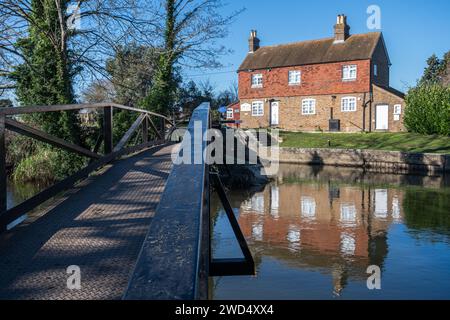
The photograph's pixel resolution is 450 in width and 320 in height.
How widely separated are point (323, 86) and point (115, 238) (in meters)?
35.7

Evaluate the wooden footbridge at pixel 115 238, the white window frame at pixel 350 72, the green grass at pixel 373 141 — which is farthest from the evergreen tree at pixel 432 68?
the wooden footbridge at pixel 115 238

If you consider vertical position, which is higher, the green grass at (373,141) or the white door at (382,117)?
the white door at (382,117)

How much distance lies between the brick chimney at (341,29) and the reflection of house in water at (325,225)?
2246 cm

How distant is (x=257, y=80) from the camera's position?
41031 millimetres

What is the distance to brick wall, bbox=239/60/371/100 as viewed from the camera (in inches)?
1395

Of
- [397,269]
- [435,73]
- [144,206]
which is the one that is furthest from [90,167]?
[435,73]

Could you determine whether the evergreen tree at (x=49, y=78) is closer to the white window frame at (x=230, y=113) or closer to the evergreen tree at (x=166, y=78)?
the evergreen tree at (x=166, y=78)

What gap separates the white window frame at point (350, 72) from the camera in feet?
117

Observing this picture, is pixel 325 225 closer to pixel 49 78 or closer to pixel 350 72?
pixel 49 78


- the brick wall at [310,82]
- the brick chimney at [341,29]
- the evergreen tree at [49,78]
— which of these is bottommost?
the evergreen tree at [49,78]

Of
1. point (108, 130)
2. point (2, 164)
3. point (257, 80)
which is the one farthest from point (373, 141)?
point (2, 164)

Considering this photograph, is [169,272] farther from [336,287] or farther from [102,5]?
[102,5]

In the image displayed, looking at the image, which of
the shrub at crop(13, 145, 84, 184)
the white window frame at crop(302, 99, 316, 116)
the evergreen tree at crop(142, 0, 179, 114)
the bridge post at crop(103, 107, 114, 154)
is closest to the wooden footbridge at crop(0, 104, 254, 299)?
the bridge post at crop(103, 107, 114, 154)
